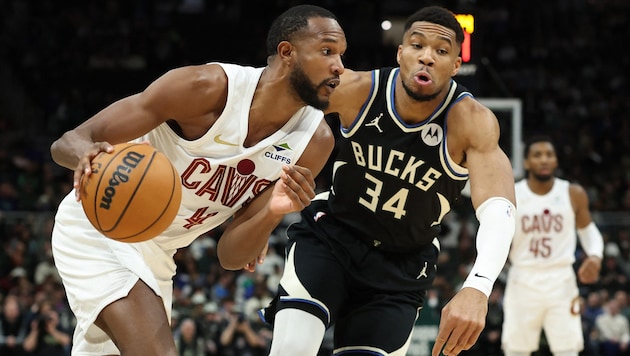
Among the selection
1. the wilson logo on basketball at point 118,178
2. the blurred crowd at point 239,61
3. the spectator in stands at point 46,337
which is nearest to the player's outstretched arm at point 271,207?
the wilson logo on basketball at point 118,178

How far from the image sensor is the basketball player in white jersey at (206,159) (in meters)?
3.96

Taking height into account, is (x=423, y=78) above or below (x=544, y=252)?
above

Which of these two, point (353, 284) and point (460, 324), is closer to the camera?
point (460, 324)

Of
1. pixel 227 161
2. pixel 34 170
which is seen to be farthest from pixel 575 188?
pixel 34 170

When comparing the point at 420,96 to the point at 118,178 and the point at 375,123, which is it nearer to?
the point at 375,123

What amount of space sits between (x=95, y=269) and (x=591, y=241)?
5432mm

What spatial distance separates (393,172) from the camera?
4605 millimetres

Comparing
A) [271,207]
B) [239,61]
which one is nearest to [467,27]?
[271,207]

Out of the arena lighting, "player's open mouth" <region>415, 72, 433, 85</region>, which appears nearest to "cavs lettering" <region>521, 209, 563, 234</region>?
the arena lighting

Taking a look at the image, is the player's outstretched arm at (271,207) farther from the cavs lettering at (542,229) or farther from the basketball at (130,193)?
the cavs lettering at (542,229)

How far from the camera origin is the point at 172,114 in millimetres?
4020

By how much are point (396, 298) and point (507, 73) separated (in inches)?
581

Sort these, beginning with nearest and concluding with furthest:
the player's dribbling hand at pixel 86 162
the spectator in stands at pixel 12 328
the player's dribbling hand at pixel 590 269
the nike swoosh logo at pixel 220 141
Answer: the player's dribbling hand at pixel 86 162, the nike swoosh logo at pixel 220 141, the player's dribbling hand at pixel 590 269, the spectator in stands at pixel 12 328

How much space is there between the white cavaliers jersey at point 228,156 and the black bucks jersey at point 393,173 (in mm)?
361
